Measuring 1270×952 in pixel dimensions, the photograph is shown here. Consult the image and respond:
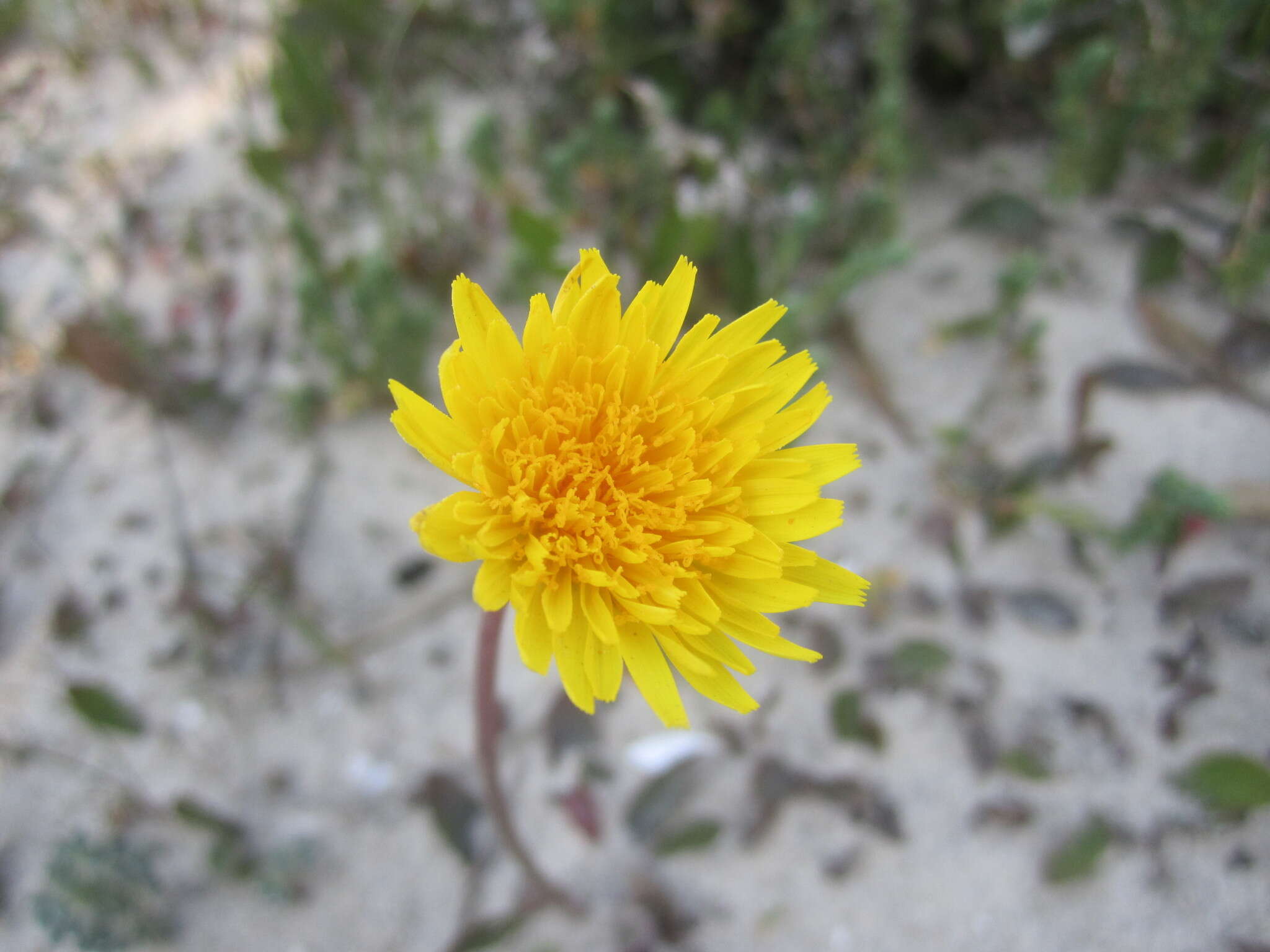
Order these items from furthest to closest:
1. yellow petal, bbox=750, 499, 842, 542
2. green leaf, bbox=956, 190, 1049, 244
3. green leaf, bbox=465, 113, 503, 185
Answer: green leaf, bbox=956, 190, 1049, 244
green leaf, bbox=465, 113, 503, 185
yellow petal, bbox=750, 499, 842, 542

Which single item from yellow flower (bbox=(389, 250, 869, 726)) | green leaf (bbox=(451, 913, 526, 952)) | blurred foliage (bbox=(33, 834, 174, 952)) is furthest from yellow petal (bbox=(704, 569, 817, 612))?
blurred foliage (bbox=(33, 834, 174, 952))

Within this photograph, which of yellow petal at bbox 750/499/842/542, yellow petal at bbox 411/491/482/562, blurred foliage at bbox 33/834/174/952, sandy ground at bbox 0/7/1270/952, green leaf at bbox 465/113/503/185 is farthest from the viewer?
green leaf at bbox 465/113/503/185

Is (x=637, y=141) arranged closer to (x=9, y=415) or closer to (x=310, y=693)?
(x=310, y=693)

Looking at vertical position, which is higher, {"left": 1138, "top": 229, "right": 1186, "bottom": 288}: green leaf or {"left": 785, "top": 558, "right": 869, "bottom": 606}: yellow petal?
{"left": 1138, "top": 229, "right": 1186, "bottom": 288}: green leaf

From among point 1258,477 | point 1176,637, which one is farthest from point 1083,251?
point 1176,637

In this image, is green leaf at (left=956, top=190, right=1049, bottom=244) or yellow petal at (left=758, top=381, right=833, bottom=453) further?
green leaf at (left=956, top=190, right=1049, bottom=244)

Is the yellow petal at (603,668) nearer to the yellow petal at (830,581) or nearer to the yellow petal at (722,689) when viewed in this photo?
the yellow petal at (722,689)

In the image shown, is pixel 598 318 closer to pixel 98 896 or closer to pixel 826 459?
pixel 826 459

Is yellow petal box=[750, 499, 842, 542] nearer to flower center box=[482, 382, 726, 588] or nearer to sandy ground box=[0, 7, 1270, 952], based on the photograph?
flower center box=[482, 382, 726, 588]
